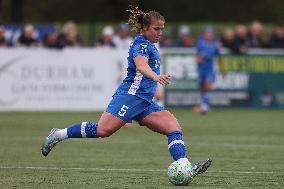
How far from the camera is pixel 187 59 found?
97.1 feet

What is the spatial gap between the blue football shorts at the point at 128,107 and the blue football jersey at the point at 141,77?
0.20ft

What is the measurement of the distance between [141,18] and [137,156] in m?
3.91

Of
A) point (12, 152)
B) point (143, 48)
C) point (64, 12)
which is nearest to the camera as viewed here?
point (143, 48)

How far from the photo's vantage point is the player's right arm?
11.5 m

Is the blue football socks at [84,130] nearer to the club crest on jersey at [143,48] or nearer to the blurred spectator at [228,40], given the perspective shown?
the club crest on jersey at [143,48]

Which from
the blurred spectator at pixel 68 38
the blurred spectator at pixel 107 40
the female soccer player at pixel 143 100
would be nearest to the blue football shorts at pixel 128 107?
the female soccer player at pixel 143 100

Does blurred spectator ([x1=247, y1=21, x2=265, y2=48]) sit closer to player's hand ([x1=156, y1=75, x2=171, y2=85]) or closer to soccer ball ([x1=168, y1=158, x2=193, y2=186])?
soccer ball ([x1=168, y1=158, x2=193, y2=186])

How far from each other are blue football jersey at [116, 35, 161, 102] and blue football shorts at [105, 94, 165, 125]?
60 mm

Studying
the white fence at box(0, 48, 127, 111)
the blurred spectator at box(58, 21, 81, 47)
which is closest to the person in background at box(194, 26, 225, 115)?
the white fence at box(0, 48, 127, 111)

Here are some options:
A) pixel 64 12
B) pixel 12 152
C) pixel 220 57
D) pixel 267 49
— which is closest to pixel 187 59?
pixel 220 57

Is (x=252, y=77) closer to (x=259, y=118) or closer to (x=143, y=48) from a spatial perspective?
(x=259, y=118)

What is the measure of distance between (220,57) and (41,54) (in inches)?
199

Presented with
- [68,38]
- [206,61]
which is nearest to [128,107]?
[206,61]

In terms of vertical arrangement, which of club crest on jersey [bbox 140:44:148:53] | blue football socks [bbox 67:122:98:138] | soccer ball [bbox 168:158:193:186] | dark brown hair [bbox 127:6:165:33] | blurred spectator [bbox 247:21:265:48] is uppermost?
dark brown hair [bbox 127:6:165:33]
